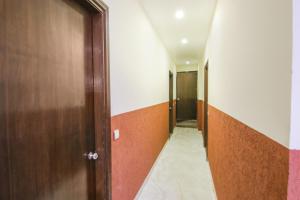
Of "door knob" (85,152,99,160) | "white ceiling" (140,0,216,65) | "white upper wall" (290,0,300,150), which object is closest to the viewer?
"white upper wall" (290,0,300,150)

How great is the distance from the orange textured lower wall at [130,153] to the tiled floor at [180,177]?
0.66 ft

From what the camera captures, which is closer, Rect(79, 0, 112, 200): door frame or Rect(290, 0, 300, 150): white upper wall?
Rect(290, 0, 300, 150): white upper wall

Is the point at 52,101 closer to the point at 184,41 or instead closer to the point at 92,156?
the point at 92,156

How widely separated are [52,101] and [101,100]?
41cm

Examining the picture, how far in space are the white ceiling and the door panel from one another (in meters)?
1.40

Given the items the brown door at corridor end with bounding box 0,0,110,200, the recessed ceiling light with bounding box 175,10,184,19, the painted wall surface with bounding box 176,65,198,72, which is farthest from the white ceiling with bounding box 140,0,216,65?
the painted wall surface with bounding box 176,65,198,72

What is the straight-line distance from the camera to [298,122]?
0.58 meters

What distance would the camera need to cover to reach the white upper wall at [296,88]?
57 centimetres

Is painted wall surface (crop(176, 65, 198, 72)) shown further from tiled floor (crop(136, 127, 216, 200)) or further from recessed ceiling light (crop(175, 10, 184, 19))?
recessed ceiling light (crop(175, 10, 184, 19))

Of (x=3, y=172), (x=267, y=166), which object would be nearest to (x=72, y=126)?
(x=3, y=172)

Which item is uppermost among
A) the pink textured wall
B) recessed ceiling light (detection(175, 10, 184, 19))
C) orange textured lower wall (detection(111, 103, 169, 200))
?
recessed ceiling light (detection(175, 10, 184, 19))

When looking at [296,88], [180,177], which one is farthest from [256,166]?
[180,177]

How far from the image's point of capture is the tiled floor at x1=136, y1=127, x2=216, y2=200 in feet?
7.63

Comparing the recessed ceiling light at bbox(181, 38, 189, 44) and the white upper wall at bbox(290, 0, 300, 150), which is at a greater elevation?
the recessed ceiling light at bbox(181, 38, 189, 44)
